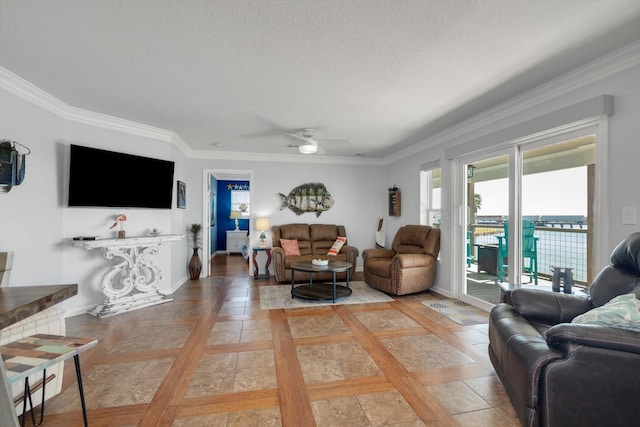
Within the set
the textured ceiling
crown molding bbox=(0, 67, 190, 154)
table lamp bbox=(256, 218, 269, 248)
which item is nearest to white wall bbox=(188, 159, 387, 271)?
table lamp bbox=(256, 218, 269, 248)

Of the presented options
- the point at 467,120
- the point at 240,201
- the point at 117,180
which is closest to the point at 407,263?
the point at 467,120

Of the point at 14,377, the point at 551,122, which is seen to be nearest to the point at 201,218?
the point at 14,377

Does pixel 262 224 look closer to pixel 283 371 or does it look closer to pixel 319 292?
pixel 319 292

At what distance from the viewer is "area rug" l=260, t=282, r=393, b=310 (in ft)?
12.7

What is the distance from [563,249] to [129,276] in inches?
193

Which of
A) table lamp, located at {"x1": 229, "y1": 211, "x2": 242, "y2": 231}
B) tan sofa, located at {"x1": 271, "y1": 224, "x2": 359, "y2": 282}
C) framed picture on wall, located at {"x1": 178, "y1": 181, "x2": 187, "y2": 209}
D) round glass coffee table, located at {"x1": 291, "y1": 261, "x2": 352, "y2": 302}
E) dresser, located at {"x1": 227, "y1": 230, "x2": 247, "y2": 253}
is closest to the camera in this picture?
round glass coffee table, located at {"x1": 291, "y1": 261, "x2": 352, "y2": 302}

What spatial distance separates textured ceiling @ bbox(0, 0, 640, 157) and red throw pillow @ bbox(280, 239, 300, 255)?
2574 mm

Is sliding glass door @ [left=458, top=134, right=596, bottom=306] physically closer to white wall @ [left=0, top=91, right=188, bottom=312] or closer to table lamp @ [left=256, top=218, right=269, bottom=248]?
table lamp @ [left=256, top=218, right=269, bottom=248]

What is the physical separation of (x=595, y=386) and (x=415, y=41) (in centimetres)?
219

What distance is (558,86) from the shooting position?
2.67 meters

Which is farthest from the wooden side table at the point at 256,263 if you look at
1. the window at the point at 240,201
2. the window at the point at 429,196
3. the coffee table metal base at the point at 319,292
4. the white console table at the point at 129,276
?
the window at the point at 240,201

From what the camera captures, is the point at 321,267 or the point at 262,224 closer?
the point at 321,267

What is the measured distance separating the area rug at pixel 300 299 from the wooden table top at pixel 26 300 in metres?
2.49

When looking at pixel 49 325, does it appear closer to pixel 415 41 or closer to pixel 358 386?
pixel 358 386
